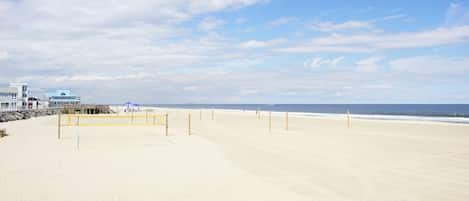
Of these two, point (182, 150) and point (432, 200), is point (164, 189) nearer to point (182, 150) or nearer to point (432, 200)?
point (432, 200)

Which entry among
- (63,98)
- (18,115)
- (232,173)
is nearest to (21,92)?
(63,98)

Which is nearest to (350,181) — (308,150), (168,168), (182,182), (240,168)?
(240,168)

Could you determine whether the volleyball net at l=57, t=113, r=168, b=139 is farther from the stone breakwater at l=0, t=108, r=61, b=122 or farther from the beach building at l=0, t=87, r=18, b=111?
the beach building at l=0, t=87, r=18, b=111

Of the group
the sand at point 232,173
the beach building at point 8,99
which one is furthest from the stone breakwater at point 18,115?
the sand at point 232,173

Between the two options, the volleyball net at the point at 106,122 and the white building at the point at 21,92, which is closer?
the volleyball net at the point at 106,122

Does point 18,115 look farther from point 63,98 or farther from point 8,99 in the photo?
point 63,98

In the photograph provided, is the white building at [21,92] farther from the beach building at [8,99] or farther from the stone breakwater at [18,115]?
the stone breakwater at [18,115]

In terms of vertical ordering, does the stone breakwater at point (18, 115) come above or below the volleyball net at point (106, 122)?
above

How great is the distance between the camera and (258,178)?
346 inches

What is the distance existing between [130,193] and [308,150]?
7.83 m

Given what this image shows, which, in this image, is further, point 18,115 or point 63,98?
point 63,98

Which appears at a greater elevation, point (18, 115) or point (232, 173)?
point (18, 115)

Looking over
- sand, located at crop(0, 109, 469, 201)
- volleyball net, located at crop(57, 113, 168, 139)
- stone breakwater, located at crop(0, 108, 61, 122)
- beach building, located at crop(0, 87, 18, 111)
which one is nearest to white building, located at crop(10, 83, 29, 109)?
beach building, located at crop(0, 87, 18, 111)

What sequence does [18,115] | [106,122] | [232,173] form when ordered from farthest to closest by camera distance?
[18,115] < [106,122] < [232,173]
